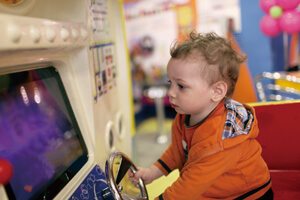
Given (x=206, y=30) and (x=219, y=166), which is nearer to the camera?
(x=219, y=166)

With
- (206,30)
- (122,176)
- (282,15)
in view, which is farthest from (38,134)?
(206,30)

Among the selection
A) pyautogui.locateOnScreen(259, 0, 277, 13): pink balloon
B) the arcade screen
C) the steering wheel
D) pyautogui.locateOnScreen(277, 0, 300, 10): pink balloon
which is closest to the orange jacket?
the steering wheel

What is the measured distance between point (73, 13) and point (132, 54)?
3.64 metres

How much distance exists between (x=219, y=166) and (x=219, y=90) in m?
0.25

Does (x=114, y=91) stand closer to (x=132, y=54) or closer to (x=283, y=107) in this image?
(x=283, y=107)

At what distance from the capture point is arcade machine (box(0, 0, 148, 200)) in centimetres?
71

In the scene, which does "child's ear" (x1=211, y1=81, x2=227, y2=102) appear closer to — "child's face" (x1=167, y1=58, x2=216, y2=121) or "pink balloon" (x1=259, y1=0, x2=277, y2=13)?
"child's face" (x1=167, y1=58, x2=216, y2=121)

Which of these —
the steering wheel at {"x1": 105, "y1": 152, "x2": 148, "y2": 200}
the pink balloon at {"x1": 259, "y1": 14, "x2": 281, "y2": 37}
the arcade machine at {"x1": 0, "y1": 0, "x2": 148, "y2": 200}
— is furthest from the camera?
the pink balloon at {"x1": 259, "y1": 14, "x2": 281, "y2": 37}

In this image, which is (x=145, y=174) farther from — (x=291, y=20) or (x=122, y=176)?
A: (x=291, y=20)

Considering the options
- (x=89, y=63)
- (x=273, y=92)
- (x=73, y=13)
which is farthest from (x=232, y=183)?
(x=273, y=92)

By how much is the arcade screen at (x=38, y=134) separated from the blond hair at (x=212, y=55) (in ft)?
1.40

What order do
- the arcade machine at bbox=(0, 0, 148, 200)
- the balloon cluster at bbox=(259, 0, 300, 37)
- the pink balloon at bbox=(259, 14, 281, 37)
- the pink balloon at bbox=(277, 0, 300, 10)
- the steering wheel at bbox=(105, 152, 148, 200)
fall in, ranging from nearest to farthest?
the arcade machine at bbox=(0, 0, 148, 200)
the steering wheel at bbox=(105, 152, 148, 200)
the pink balloon at bbox=(277, 0, 300, 10)
the balloon cluster at bbox=(259, 0, 300, 37)
the pink balloon at bbox=(259, 14, 281, 37)

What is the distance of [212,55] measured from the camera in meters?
0.91

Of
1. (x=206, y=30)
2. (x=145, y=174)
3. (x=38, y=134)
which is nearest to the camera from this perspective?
(x=38, y=134)
